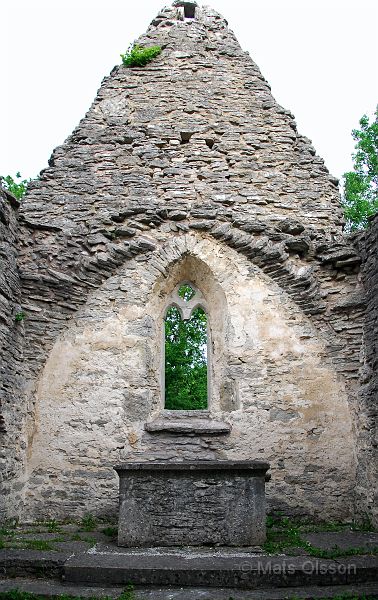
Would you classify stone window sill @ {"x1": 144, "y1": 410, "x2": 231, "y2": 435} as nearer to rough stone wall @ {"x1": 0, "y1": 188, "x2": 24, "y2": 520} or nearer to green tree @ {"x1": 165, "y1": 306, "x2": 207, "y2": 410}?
rough stone wall @ {"x1": 0, "y1": 188, "x2": 24, "y2": 520}

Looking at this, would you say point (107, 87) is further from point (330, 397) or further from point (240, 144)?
point (330, 397)

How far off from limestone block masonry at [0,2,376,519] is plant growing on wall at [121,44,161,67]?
1025mm

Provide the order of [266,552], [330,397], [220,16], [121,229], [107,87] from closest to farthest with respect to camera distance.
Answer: [266,552], [330,397], [121,229], [107,87], [220,16]

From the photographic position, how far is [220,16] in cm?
980

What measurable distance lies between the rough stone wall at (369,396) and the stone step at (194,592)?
1.93m

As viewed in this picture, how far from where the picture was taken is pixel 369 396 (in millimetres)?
6109

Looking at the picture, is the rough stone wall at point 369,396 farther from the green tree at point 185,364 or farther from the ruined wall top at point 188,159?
the green tree at point 185,364

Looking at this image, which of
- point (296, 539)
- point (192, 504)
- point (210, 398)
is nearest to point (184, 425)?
point (210, 398)

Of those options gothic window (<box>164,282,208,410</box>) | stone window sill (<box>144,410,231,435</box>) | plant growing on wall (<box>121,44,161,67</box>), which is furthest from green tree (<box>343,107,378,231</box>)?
stone window sill (<box>144,410,231,435</box>)

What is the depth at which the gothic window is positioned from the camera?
13.8 metres

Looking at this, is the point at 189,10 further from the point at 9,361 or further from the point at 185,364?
the point at 185,364

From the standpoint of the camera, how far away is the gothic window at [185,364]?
13.8 m

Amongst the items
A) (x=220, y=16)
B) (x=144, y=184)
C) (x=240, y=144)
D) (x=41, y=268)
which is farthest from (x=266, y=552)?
(x=220, y=16)

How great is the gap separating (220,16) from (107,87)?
2.95m
